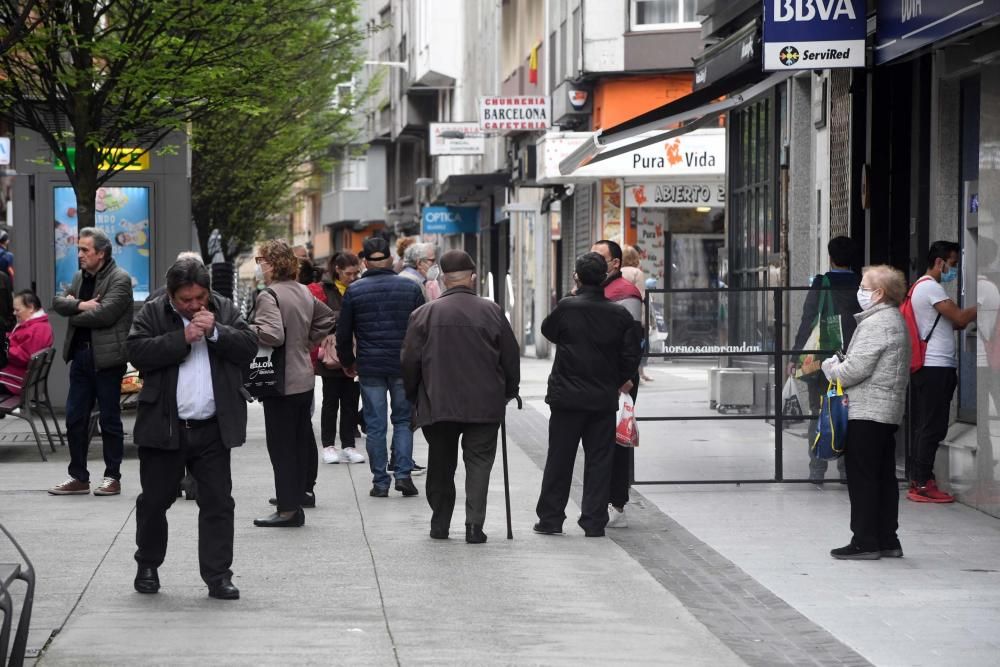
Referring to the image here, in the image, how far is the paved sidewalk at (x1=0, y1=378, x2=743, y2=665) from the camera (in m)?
6.96

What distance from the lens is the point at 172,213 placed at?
1867cm

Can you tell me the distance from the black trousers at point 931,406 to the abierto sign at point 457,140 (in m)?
25.0

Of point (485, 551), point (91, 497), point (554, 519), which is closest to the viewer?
point (485, 551)

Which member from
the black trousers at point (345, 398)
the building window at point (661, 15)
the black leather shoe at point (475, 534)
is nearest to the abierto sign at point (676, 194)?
the building window at point (661, 15)

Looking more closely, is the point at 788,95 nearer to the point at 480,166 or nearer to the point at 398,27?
the point at 480,166

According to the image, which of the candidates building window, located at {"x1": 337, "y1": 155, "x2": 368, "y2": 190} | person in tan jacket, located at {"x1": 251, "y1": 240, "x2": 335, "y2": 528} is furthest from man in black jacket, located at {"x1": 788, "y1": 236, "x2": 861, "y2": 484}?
building window, located at {"x1": 337, "y1": 155, "x2": 368, "y2": 190}

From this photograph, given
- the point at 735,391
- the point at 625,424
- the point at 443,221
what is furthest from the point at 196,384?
the point at 443,221

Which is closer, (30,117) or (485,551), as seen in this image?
(485,551)

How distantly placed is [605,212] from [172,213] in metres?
12.4

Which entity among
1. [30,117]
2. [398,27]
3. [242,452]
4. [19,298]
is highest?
[398,27]

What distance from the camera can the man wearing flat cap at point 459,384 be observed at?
32.9 ft

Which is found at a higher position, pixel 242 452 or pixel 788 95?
pixel 788 95

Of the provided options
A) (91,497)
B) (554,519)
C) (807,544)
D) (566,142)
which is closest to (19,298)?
(91,497)

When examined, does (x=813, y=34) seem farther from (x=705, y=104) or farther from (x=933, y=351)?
(x=933, y=351)
